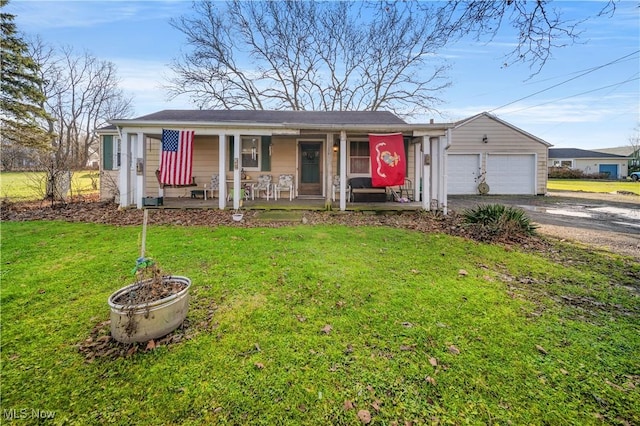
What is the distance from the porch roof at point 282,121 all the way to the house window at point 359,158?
35.0 inches

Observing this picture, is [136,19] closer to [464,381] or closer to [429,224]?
[429,224]

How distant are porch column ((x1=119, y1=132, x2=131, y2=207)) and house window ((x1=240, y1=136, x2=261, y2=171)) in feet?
12.4

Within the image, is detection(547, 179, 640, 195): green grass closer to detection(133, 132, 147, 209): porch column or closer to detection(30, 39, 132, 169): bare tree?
detection(133, 132, 147, 209): porch column

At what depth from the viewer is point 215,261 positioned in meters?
4.83

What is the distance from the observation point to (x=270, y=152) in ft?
37.3

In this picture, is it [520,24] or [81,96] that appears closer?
[520,24]

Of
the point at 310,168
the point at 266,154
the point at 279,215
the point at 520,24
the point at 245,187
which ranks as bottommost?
the point at 279,215

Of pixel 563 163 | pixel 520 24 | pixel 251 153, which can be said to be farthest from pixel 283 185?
pixel 563 163

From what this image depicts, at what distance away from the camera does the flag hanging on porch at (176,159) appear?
7.70 meters

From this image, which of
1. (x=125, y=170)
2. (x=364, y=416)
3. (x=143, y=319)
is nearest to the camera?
(x=364, y=416)

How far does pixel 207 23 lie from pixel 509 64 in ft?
74.9

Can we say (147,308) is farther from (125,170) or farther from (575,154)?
(575,154)

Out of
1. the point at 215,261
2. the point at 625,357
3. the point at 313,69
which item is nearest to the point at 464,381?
the point at 625,357

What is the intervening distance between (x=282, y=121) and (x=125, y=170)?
571cm
